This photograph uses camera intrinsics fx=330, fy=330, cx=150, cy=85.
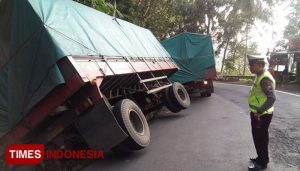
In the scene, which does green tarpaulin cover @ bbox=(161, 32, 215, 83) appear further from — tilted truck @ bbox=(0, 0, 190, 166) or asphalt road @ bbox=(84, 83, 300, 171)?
tilted truck @ bbox=(0, 0, 190, 166)

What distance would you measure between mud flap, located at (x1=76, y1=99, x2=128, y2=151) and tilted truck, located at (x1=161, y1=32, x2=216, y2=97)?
353 inches

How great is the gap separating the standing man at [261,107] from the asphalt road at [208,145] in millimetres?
267

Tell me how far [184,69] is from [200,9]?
19810 millimetres

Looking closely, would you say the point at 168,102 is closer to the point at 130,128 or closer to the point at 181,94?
the point at 181,94

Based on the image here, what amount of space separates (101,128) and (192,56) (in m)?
9.80

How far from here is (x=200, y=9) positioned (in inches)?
1291

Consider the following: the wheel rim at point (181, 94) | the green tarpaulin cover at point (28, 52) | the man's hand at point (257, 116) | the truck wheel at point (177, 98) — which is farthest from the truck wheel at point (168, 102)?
the man's hand at point (257, 116)

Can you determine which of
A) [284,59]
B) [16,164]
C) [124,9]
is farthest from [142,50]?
[284,59]

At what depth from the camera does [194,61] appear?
1466 cm

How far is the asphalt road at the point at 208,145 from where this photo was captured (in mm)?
5438

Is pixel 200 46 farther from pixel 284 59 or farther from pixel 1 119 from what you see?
pixel 284 59

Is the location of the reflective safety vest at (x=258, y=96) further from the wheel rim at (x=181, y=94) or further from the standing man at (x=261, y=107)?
the wheel rim at (x=181, y=94)

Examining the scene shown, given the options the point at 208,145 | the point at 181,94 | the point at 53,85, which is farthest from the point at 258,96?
the point at 181,94

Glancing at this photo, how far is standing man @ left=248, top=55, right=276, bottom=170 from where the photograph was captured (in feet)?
16.1
